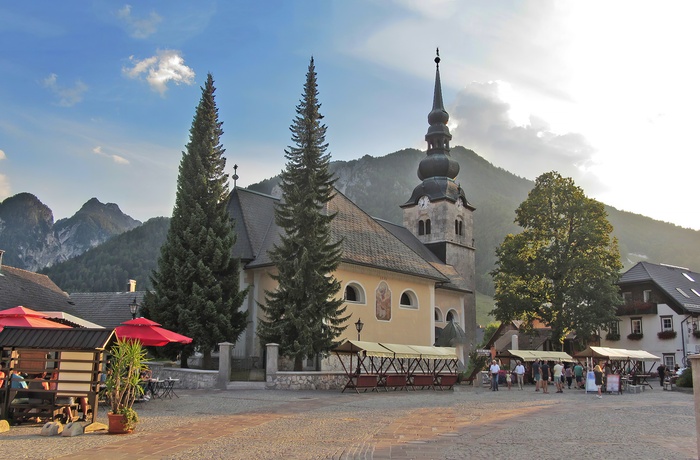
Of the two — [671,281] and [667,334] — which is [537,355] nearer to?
[667,334]

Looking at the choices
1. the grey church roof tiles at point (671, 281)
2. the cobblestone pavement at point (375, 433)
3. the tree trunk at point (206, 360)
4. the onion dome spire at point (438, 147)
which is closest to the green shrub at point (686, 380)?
the cobblestone pavement at point (375, 433)

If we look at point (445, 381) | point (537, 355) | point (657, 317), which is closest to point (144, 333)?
point (445, 381)

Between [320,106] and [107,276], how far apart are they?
67.9 m

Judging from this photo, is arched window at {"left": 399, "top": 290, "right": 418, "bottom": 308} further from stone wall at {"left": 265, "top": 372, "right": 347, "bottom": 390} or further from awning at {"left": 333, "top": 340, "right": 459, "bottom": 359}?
stone wall at {"left": 265, "top": 372, "right": 347, "bottom": 390}

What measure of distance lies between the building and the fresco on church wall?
70.3 ft

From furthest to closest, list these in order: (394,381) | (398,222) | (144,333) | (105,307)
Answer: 1. (398,222)
2. (105,307)
3. (394,381)
4. (144,333)

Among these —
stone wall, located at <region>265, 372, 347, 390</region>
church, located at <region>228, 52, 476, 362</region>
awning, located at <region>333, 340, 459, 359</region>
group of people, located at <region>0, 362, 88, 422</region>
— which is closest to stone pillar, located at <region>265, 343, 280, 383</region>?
stone wall, located at <region>265, 372, 347, 390</region>

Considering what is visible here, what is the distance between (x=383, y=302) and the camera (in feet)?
120

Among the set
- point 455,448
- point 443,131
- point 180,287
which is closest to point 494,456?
point 455,448

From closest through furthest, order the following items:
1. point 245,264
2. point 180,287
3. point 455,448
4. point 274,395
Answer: point 455,448 → point 274,395 → point 180,287 → point 245,264

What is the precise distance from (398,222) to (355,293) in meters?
106

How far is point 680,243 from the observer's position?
13562 cm

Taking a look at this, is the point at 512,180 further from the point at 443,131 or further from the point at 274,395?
the point at 274,395

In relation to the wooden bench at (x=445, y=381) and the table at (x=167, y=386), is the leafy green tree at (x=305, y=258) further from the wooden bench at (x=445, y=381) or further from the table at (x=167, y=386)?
the table at (x=167, y=386)
